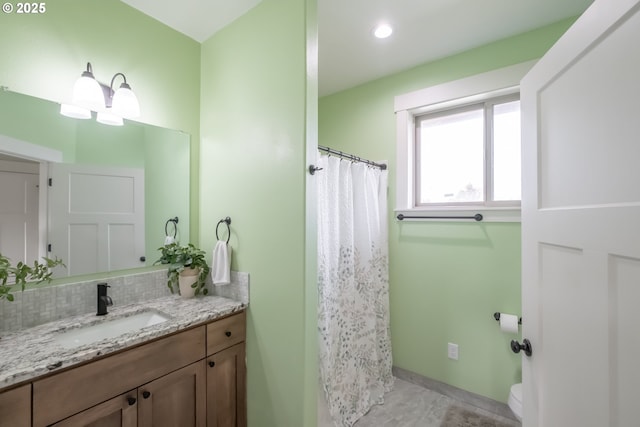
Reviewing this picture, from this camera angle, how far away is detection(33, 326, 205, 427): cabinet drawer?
893 mm

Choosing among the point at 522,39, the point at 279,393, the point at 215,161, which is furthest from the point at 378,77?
the point at 279,393

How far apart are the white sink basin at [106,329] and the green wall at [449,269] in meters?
1.80

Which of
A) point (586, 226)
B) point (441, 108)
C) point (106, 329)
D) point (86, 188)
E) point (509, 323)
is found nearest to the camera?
point (586, 226)

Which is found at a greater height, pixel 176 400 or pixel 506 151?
pixel 506 151

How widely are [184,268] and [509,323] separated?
2111 mm

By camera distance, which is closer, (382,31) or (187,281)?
(187,281)

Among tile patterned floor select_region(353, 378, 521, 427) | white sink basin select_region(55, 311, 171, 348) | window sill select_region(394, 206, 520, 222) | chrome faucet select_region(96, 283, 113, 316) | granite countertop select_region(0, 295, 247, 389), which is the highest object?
window sill select_region(394, 206, 520, 222)

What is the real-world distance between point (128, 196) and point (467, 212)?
2.27m

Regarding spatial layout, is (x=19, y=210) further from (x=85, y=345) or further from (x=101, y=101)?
(x=85, y=345)

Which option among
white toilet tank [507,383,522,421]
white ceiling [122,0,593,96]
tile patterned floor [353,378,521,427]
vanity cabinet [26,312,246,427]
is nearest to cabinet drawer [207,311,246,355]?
vanity cabinet [26,312,246,427]

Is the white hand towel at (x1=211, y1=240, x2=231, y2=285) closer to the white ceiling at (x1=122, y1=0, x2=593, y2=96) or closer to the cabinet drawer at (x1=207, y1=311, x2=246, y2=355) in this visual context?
the cabinet drawer at (x1=207, y1=311, x2=246, y2=355)

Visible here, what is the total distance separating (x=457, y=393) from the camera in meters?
2.00

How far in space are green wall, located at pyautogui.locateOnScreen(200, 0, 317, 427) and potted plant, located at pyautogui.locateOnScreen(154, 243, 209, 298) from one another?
0.24m

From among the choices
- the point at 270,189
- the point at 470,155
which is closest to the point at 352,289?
the point at 270,189
